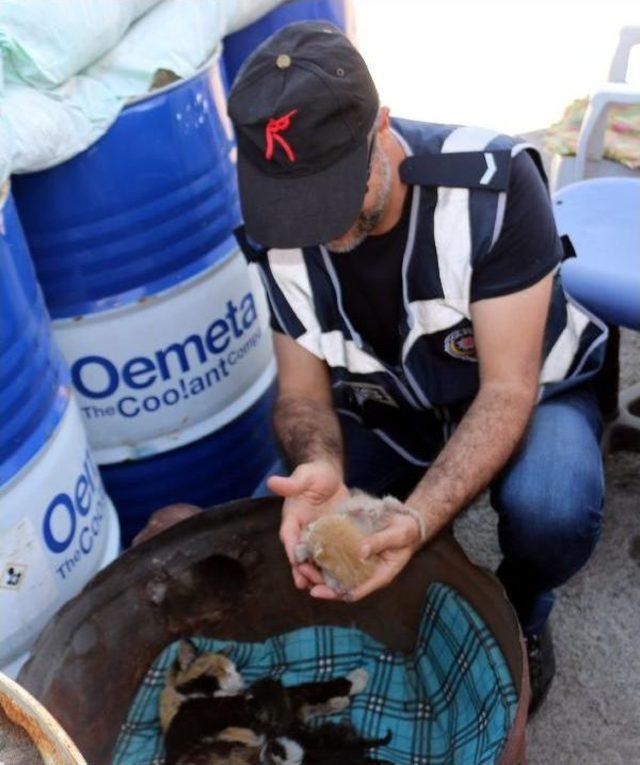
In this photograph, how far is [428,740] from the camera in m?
2.01

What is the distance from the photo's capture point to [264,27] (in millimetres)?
2482

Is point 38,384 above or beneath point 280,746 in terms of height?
above

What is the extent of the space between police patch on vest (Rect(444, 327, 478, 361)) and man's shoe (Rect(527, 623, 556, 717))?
1.89ft

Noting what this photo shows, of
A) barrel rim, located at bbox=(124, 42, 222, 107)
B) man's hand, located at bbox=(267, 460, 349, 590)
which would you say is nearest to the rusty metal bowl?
man's hand, located at bbox=(267, 460, 349, 590)

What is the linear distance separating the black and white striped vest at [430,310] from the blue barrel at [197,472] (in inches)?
15.0

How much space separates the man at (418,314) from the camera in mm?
1717

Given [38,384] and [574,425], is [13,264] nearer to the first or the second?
[38,384]

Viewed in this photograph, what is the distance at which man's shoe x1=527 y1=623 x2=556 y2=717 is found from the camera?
213 cm

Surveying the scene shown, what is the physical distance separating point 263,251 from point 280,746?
919 mm

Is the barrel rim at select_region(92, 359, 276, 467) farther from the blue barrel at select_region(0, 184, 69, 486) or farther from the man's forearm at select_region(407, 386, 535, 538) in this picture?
the man's forearm at select_region(407, 386, 535, 538)

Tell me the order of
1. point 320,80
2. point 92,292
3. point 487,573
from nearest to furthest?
point 320,80 → point 487,573 → point 92,292

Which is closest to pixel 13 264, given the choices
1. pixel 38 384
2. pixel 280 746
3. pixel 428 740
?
pixel 38 384

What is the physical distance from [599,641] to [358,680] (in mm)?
548

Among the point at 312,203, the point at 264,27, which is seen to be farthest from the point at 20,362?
the point at 264,27
